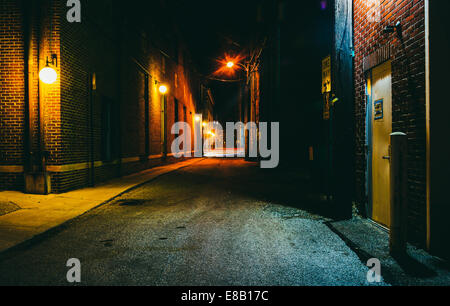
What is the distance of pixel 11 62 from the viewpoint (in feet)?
30.2

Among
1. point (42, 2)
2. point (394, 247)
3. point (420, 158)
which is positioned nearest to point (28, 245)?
point (394, 247)

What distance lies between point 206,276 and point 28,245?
122 inches

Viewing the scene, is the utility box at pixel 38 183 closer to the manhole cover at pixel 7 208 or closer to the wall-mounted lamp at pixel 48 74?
the manhole cover at pixel 7 208

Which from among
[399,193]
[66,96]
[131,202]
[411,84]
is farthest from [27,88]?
[399,193]

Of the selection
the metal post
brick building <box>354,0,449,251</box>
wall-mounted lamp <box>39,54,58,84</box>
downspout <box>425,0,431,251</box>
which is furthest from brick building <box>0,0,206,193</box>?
downspout <box>425,0,431,251</box>

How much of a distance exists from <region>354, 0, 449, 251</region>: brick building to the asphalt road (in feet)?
3.94

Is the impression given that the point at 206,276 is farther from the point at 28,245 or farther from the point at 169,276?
the point at 28,245

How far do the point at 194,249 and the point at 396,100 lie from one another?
4.16 metres

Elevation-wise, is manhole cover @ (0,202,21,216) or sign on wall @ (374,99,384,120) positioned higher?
sign on wall @ (374,99,384,120)

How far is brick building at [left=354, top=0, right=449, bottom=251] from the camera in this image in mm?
4297

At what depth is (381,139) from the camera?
5.80 metres

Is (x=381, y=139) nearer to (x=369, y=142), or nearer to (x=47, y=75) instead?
(x=369, y=142)

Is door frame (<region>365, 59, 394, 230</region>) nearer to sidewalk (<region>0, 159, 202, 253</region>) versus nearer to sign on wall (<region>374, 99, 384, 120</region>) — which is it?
sign on wall (<region>374, 99, 384, 120</region>)

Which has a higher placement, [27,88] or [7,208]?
[27,88]
